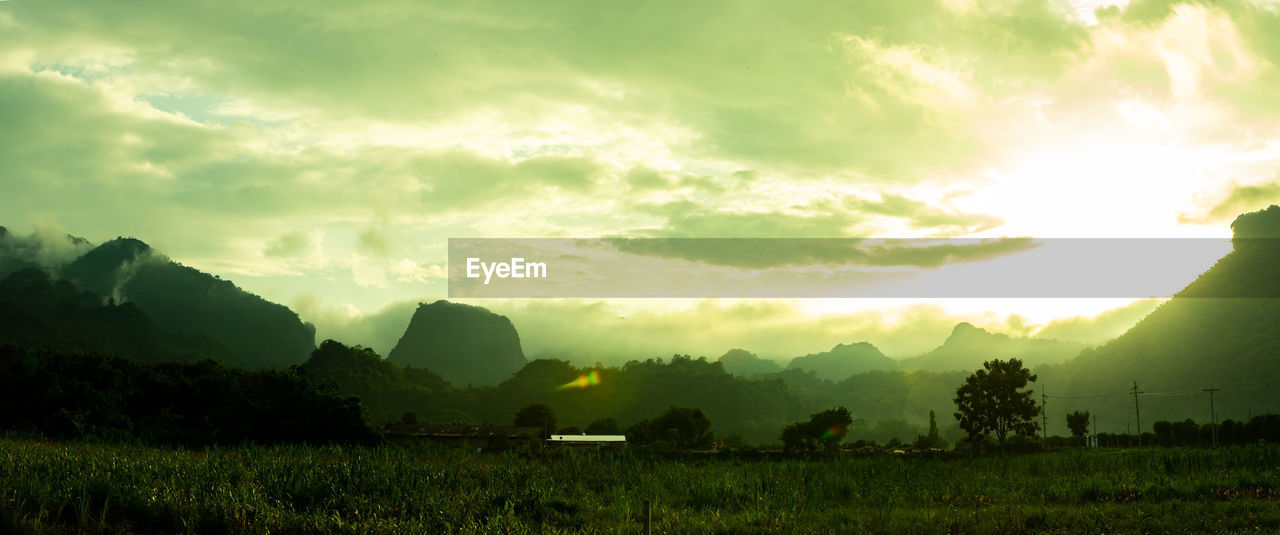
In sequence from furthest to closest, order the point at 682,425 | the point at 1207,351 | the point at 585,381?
1. the point at 585,381
2. the point at 1207,351
3. the point at 682,425

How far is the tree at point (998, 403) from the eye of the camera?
60.2 m

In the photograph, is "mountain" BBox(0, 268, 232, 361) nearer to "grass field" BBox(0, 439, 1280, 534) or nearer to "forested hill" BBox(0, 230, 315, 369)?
"forested hill" BBox(0, 230, 315, 369)

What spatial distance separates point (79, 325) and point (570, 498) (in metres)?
130

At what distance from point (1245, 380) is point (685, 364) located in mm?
108427

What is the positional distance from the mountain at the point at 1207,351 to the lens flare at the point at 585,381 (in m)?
94.4

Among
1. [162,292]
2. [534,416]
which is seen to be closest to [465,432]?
[534,416]

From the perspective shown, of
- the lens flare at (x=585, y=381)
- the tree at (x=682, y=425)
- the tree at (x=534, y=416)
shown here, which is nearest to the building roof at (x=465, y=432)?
the tree at (x=534, y=416)

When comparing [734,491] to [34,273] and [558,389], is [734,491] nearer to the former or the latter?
[558,389]

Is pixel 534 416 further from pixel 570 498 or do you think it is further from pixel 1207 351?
pixel 1207 351

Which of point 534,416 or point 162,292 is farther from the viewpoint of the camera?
point 162,292

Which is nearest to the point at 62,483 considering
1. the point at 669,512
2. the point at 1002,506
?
the point at 669,512

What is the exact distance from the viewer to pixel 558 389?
15162cm

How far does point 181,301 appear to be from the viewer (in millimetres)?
188875

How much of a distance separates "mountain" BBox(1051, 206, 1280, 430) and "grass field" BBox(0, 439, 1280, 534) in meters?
124
